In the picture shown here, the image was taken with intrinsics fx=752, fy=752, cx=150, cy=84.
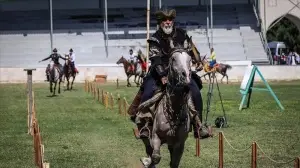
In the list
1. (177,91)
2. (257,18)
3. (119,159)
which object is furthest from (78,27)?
(177,91)

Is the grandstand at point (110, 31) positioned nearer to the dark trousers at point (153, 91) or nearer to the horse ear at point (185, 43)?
the dark trousers at point (153, 91)

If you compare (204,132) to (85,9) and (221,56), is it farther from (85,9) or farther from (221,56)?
(85,9)

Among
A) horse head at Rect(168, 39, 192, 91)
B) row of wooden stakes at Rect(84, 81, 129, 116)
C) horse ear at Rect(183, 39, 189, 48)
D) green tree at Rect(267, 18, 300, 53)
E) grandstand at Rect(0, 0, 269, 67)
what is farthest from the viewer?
green tree at Rect(267, 18, 300, 53)

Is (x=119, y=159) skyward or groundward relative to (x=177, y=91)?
groundward

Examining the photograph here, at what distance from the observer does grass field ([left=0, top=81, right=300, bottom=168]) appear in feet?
49.5

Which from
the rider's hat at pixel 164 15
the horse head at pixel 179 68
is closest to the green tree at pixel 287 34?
the rider's hat at pixel 164 15

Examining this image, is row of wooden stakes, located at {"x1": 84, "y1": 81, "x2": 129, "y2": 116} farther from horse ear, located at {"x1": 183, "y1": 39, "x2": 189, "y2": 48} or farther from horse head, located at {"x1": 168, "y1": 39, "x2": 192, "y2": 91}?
horse head, located at {"x1": 168, "y1": 39, "x2": 192, "y2": 91}

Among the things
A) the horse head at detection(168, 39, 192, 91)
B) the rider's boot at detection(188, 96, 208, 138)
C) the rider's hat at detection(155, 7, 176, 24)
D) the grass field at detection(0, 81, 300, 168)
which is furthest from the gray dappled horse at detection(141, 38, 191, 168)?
the grass field at detection(0, 81, 300, 168)

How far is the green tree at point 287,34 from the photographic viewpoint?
327 ft

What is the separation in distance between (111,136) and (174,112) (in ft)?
27.9

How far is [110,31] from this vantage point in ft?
210

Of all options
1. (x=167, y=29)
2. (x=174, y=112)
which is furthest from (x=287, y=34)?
(x=174, y=112)

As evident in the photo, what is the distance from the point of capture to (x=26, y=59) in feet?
199

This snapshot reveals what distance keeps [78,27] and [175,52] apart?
54685mm
